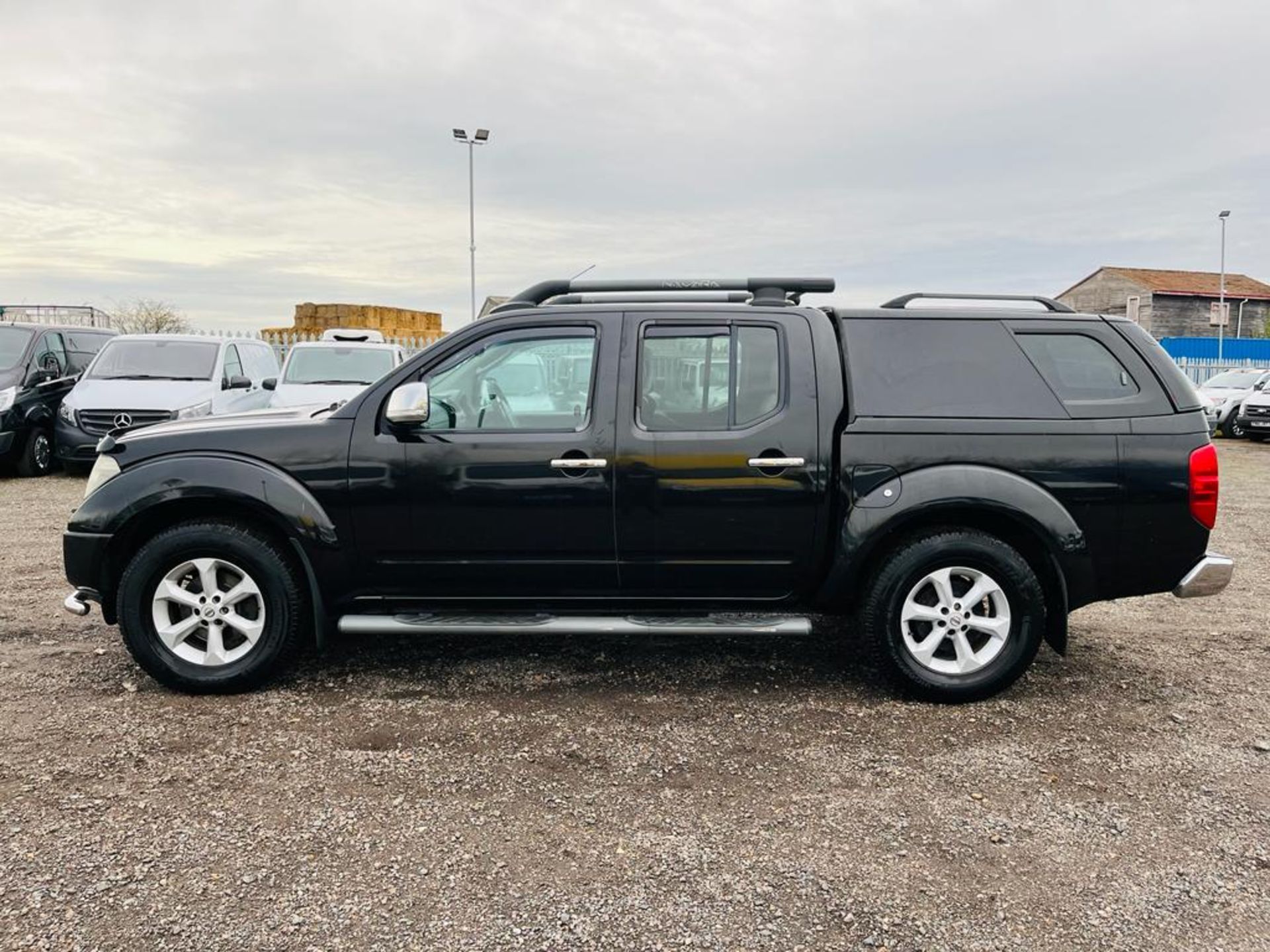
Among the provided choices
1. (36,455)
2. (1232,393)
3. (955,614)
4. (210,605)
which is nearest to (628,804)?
(955,614)

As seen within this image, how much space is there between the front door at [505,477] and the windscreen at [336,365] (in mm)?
8393

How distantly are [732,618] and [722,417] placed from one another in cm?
90

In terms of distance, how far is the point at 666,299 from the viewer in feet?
14.2

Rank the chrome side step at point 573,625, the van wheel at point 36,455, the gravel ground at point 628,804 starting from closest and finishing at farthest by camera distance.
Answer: the gravel ground at point 628,804 < the chrome side step at point 573,625 < the van wheel at point 36,455

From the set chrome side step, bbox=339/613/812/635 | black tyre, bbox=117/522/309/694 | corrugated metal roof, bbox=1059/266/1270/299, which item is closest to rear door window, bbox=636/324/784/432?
chrome side step, bbox=339/613/812/635

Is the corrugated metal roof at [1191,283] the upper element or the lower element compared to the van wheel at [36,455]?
upper

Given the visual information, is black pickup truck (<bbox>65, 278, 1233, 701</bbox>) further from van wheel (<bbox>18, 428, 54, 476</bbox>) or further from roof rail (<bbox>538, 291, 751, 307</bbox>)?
van wheel (<bbox>18, 428, 54, 476</bbox>)

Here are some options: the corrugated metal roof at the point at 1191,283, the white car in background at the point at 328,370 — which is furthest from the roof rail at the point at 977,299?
the corrugated metal roof at the point at 1191,283

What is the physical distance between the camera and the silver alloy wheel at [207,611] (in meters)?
4.01

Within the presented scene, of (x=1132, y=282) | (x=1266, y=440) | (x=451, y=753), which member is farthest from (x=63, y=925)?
(x=1132, y=282)

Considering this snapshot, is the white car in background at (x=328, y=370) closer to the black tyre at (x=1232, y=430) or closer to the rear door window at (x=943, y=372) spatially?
the rear door window at (x=943, y=372)

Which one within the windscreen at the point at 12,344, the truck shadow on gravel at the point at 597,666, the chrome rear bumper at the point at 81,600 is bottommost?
the truck shadow on gravel at the point at 597,666

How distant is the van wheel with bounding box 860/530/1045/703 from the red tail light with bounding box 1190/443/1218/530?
2.37 feet

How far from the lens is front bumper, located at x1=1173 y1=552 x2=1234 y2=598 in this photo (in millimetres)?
3951
